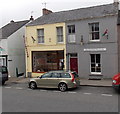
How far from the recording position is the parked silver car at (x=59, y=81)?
1342cm

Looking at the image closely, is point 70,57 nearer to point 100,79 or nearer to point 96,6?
point 100,79

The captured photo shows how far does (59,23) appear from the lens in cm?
1983

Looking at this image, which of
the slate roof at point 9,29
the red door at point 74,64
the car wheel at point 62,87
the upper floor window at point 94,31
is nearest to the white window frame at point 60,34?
the red door at point 74,64

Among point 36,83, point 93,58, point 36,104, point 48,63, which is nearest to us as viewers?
point 36,104

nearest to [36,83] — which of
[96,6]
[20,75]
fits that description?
[20,75]

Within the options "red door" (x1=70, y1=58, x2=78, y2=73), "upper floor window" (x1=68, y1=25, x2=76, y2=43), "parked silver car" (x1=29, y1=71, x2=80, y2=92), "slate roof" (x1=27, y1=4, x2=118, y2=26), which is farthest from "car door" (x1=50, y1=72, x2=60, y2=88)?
"slate roof" (x1=27, y1=4, x2=118, y2=26)

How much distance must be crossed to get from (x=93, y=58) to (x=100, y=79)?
2.21 metres

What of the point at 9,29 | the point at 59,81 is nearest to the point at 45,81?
the point at 59,81

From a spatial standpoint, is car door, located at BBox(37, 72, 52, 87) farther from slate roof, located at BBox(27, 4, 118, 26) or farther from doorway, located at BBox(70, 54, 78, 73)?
slate roof, located at BBox(27, 4, 118, 26)

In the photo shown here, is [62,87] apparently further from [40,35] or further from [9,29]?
[9,29]

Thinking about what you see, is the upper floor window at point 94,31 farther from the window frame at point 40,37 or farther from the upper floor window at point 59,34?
the window frame at point 40,37

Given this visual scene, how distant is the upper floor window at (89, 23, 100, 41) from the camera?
18344mm

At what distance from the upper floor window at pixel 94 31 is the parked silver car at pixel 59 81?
5914 millimetres

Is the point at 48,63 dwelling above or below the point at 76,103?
above
